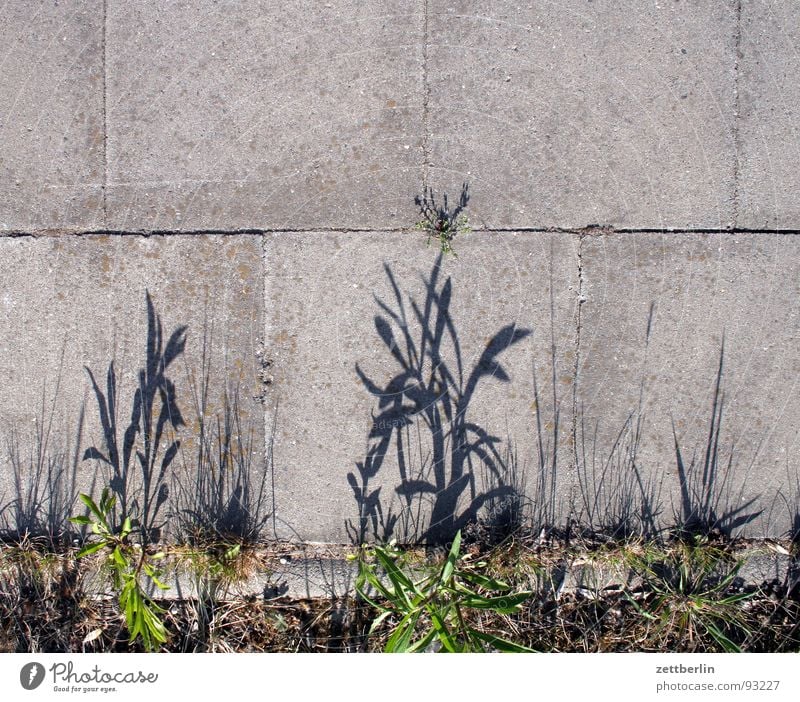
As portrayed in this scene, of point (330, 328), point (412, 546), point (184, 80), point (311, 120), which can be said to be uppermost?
point (184, 80)

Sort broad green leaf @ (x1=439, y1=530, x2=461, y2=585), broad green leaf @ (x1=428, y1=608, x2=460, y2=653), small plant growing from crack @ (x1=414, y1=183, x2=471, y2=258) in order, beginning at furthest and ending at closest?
small plant growing from crack @ (x1=414, y1=183, x2=471, y2=258) → broad green leaf @ (x1=439, y1=530, x2=461, y2=585) → broad green leaf @ (x1=428, y1=608, x2=460, y2=653)

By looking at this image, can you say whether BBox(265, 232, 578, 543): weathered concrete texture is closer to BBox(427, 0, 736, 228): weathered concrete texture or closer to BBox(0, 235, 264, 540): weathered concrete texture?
BBox(0, 235, 264, 540): weathered concrete texture

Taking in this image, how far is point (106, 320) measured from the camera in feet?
10.2

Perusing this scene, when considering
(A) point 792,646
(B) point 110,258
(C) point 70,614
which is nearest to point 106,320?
(B) point 110,258

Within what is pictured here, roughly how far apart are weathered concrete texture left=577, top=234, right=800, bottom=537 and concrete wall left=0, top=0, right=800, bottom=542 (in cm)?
1

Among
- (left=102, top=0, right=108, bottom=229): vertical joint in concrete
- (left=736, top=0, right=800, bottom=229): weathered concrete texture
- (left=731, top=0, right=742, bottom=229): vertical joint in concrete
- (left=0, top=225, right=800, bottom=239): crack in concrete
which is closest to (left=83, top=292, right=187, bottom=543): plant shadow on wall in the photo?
(left=0, top=225, right=800, bottom=239): crack in concrete

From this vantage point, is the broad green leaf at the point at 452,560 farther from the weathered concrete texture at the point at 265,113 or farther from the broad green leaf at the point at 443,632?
the weathered concrete texture at the point at 265,113

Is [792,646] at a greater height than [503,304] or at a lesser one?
lesser

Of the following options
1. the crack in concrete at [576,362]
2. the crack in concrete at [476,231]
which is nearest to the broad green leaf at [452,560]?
the crack in concrete at [576,362]

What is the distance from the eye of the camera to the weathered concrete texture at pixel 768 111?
10.2ft

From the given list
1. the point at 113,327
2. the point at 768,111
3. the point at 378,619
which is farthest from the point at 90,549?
A: the point at 768,111

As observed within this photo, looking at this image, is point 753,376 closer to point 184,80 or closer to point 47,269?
point 184,80

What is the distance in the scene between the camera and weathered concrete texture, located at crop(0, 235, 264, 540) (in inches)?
122

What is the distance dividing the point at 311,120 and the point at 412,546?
2.20 m
